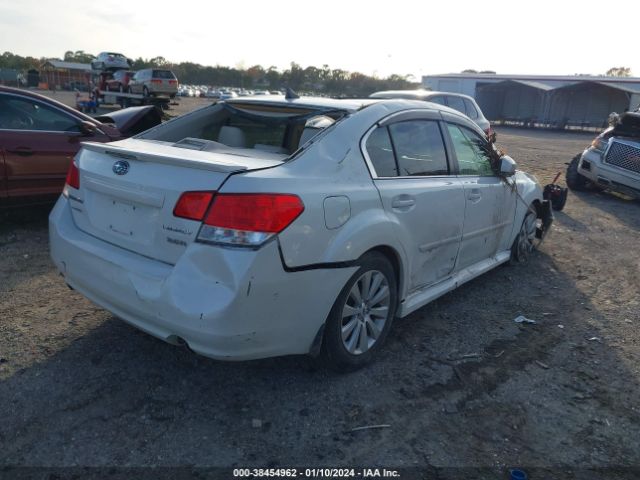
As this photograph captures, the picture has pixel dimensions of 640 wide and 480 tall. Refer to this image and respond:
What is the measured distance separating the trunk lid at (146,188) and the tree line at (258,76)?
62.6 metres

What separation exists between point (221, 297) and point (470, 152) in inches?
107

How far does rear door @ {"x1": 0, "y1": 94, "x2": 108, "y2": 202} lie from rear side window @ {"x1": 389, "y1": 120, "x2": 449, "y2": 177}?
3.99 m

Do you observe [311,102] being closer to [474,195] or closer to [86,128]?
[474,195]

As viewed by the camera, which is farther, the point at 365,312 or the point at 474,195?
the point at 474,195

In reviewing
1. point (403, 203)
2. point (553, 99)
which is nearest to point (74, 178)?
point (403, 203)

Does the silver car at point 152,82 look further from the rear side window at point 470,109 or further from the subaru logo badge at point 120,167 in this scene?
the subaru logo badge at point 120,167

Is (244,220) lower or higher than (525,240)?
higher

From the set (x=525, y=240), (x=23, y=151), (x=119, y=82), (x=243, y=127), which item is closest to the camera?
(x=243, y=127)

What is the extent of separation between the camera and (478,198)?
4.22 metres

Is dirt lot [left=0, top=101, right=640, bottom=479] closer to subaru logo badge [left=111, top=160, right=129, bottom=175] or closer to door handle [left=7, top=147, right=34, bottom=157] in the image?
subaru logo badge [left=111, top=160, right=129, bottom=175]

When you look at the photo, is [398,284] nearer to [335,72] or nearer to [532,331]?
[532,331]

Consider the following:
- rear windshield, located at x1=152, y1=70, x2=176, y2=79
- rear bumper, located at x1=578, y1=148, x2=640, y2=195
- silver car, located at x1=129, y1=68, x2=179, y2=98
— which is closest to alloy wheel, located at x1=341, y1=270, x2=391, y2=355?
rear bumper, located at x1=578, y1=148, x2=640, y2=195

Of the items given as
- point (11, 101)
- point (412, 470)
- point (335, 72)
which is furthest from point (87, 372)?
point (335, 72)

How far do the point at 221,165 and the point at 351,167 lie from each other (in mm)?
801
